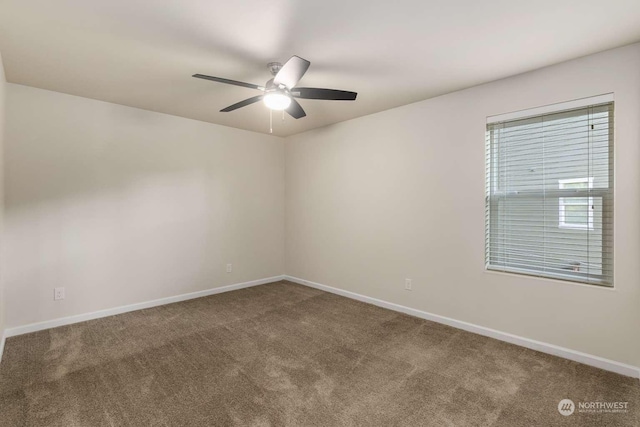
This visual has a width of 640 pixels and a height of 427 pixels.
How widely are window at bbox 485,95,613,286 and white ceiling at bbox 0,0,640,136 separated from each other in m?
0.52

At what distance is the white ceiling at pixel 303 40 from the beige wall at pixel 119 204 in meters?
0.52

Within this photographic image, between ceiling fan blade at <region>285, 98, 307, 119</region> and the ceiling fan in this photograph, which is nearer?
the ceiling fan

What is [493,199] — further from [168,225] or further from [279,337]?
[168,225]

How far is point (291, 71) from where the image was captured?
220 cm

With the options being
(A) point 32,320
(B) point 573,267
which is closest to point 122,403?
Result: (A) point 32,320

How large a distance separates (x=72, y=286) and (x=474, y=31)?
445 centimetres

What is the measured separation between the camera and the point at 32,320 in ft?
10.3

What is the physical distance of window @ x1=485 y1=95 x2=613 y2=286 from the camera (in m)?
2.49

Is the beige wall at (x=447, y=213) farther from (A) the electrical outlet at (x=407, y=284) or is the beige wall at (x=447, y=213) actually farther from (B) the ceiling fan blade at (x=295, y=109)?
(B) the ceiling fan blade at (x=295, y=109)

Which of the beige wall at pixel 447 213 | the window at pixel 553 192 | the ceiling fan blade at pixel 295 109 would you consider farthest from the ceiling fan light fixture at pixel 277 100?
the window at pixel 553 192

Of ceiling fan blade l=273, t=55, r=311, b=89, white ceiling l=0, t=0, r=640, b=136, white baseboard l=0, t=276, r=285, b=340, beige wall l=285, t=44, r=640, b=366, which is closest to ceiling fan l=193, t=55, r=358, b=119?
ceiling fan blade l=273, t=55, r=311, b=89

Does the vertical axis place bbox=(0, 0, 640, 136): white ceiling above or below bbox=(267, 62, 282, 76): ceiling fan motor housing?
above

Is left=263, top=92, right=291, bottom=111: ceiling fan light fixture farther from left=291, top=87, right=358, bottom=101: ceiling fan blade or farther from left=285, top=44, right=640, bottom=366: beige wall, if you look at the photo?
left=285, top=44, right=640, bottom=366: beige wall

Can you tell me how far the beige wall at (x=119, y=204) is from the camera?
10.3 ft
